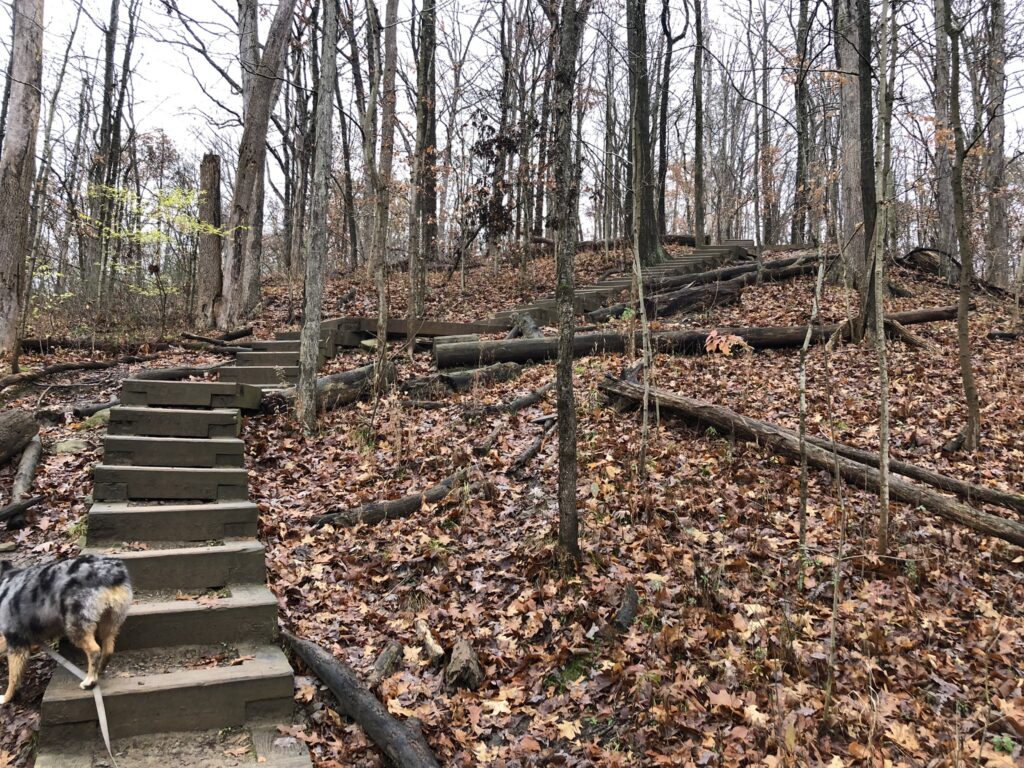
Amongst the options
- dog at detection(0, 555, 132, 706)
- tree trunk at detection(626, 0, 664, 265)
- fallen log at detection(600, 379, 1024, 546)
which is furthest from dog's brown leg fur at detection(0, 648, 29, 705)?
tree trunk at detection(626, 0, 664, 265)

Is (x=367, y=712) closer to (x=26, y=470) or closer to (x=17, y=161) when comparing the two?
(x=26, y=470)

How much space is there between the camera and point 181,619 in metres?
3.96

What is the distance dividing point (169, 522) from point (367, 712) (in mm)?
2359

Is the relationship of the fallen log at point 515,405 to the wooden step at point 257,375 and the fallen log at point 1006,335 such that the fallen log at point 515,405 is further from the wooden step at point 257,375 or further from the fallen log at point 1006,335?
the fallen log at point 1006,335

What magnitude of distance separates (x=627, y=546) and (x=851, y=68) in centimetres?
1158

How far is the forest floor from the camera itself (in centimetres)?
346

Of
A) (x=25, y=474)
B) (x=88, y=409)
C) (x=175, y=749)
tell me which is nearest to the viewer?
(x=175, y=749)

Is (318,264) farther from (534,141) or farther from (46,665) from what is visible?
(534,141)

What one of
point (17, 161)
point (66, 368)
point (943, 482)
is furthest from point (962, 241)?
point (17, 161)

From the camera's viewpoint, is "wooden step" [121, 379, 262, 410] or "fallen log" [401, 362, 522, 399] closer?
"wooden step" [121, 379, 262, 410]

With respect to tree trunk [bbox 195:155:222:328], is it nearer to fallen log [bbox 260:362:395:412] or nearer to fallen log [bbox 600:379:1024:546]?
fallen log [bbox 260:362:395:412]

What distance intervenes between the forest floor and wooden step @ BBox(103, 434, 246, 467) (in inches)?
25.8

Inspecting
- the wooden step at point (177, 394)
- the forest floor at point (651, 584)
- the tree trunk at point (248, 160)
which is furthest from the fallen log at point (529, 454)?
the tree trunk at point (248, 160)

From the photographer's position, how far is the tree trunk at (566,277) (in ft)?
15.7
